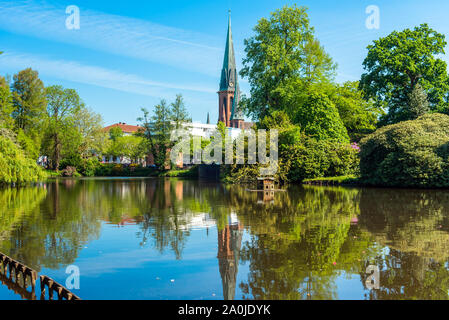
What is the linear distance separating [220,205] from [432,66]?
93.5 feet

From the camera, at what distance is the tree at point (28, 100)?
53.4 meters

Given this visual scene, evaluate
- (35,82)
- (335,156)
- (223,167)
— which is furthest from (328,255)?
→ (35,82)

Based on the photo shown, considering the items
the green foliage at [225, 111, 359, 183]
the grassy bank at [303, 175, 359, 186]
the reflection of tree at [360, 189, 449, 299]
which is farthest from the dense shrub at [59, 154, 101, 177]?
the reflection of tree at [360, 189, 449, 299]

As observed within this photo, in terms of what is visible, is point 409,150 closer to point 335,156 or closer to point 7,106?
point 335,156

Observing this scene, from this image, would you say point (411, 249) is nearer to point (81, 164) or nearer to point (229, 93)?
point (81, 164)

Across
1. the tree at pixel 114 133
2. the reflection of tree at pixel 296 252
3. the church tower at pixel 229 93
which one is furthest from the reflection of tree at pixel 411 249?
the tree at pixel 114 133

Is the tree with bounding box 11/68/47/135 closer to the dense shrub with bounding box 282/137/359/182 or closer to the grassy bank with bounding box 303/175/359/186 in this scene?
the dense shrub with bounding box 282/137/359/182

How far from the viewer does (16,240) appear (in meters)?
9.97

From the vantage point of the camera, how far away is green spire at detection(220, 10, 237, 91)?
313ft

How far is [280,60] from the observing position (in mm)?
38344

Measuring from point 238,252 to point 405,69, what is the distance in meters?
34.8

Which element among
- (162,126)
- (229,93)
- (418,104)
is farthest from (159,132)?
(229,93)

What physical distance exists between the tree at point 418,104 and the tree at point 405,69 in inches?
37.4

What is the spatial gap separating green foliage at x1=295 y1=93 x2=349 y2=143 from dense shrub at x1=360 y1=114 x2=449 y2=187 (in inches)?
296
